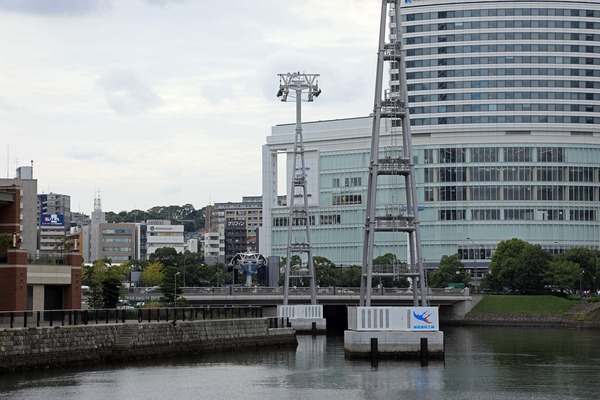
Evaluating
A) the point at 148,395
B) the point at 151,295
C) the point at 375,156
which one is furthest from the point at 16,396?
the point at 151,295

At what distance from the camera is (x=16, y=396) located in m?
69.8

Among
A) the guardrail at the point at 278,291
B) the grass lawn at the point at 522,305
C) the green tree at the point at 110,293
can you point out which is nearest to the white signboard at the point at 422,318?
the green tree at the point at 110,293

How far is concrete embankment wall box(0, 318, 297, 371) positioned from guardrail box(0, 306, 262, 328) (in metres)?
1.29

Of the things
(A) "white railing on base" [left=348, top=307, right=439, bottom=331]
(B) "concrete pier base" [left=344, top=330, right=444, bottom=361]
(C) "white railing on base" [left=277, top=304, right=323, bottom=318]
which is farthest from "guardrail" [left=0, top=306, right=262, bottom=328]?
(C) "white railing on base" [left=277, top=304, right=323, bottom=318]

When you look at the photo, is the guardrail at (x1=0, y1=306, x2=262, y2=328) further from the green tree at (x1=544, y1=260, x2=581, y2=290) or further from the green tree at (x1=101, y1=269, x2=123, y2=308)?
the green tree at (x1=544, y1=260, x2=581, y2=290)

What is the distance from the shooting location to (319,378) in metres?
84.8

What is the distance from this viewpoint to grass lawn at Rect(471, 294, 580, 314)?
584 ft

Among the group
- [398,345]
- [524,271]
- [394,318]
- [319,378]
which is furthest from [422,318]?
[524,271]

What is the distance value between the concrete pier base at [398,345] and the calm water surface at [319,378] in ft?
3.41

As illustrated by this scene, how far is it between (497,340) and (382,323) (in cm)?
4423

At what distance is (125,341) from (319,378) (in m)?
17.0

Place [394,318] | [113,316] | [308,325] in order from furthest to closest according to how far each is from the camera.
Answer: [308,325]
[113,316]
[394,318]

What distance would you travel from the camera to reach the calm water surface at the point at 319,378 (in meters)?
74.4

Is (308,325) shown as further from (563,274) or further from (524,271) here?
(563,274)
